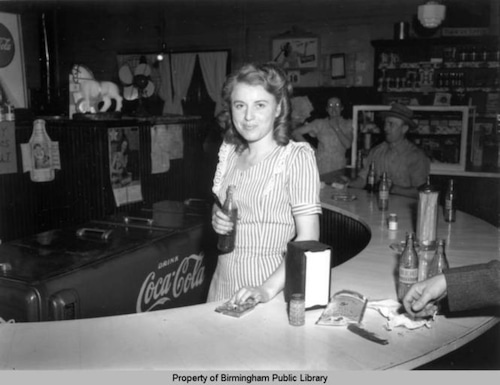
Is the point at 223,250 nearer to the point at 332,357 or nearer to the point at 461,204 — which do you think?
the point at 332,357

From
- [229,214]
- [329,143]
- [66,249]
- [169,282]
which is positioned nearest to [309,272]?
[229,214]

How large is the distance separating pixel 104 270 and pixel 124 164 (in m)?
1.75

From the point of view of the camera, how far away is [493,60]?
24.3 ft

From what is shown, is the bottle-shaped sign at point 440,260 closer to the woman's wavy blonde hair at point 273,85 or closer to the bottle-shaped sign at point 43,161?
the woman's wavy blonde hair at point 273,85

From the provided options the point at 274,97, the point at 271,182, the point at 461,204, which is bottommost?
the point at 461,204

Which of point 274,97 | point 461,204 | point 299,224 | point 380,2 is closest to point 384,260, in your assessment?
point 299,224

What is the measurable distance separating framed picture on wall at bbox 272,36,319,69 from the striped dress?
7.50m

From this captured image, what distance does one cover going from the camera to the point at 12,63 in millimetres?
9312

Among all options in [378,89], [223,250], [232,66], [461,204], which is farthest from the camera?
[232,66]

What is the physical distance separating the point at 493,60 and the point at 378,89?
5.32ft

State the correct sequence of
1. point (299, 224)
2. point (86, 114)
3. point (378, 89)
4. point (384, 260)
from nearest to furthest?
point (299, 224)
point (384, 260)
point (86, 114)
point (378, 89)

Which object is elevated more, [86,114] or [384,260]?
Result: [86,114]

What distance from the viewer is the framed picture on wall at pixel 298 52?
9.09 metres

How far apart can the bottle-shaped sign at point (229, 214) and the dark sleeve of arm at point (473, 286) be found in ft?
2.40
